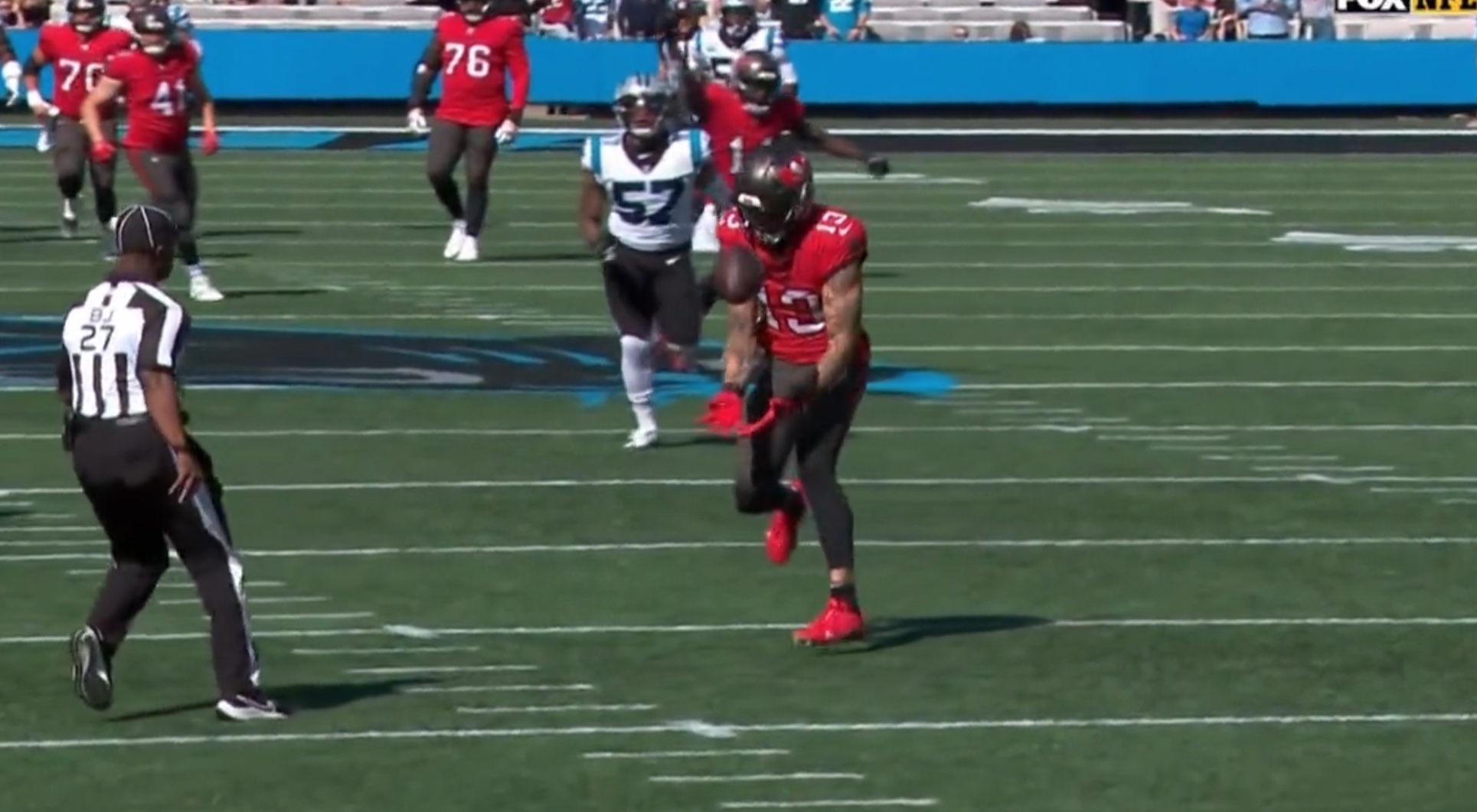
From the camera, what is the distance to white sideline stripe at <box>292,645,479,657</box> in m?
10.2

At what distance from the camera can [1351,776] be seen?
8.53 metres

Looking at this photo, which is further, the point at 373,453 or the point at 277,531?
the point at 373,453

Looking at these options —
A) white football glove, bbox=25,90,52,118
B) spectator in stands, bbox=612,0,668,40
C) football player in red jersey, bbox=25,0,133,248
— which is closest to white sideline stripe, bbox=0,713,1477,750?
football player in red jersey, bbox=25,0,133,248

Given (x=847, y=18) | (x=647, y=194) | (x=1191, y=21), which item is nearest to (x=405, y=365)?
(x=647, y=194)

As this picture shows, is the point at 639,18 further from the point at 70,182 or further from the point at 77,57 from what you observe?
the point at 77,57

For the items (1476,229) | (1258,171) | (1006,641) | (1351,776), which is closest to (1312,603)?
(1006,641)

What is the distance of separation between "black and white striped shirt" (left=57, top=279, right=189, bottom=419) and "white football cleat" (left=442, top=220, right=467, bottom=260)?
13.7m

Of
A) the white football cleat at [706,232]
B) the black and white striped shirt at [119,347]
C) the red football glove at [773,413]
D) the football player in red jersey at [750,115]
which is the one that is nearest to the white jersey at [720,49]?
the white football cleat at [706,232]

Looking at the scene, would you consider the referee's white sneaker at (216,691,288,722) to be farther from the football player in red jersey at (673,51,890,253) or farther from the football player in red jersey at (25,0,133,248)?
the football player in red jersey at (25,0,133,248)

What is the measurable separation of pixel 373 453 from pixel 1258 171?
17.8m

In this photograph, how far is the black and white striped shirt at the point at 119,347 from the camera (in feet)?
28.3

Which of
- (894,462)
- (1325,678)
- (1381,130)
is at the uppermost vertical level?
(1325,678)

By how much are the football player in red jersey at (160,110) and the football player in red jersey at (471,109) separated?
2.45 m

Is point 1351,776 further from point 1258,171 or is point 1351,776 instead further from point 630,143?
point 1258,171
